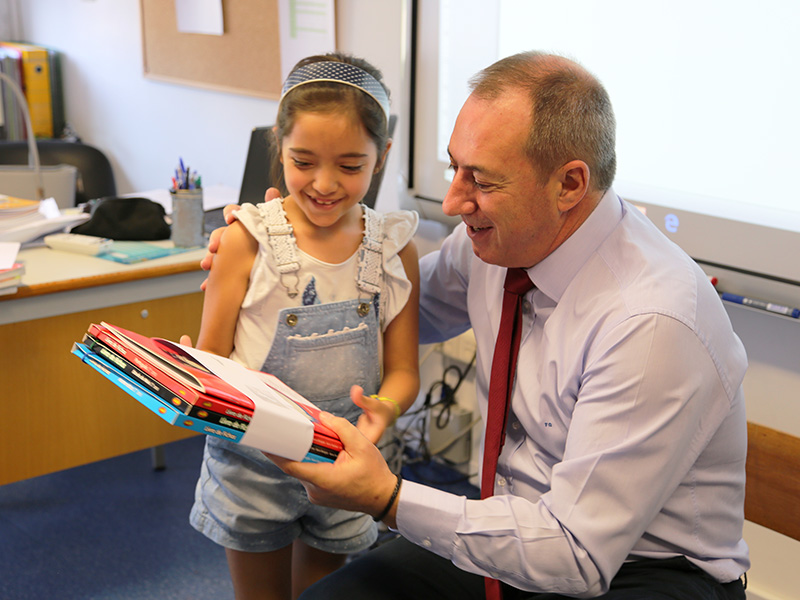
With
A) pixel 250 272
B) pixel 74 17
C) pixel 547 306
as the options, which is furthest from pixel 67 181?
pixel 74 17

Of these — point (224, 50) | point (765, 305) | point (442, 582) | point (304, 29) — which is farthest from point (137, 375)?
point (224, 50)

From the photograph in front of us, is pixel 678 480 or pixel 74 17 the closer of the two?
pixel 678 480

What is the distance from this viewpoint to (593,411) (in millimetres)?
1076

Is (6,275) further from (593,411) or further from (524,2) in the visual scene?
(524,2)

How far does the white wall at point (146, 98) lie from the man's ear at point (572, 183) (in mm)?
1361

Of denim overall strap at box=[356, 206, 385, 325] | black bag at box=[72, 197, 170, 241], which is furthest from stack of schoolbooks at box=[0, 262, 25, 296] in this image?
denim overall strap at box=[356, 206, 385, 325]

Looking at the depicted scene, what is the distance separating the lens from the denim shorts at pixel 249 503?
4.33 ft

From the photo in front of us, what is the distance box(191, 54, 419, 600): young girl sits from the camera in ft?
4.14

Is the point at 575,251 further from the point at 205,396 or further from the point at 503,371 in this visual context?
the point at 205,396

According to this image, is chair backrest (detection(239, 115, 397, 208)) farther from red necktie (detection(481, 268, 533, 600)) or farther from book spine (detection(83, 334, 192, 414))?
book spine (detection(83, 334, 192, 414))

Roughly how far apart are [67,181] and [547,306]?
185cm

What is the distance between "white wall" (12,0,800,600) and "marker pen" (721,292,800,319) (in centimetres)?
11

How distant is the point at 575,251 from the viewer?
1.21m

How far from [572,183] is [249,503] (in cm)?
76
